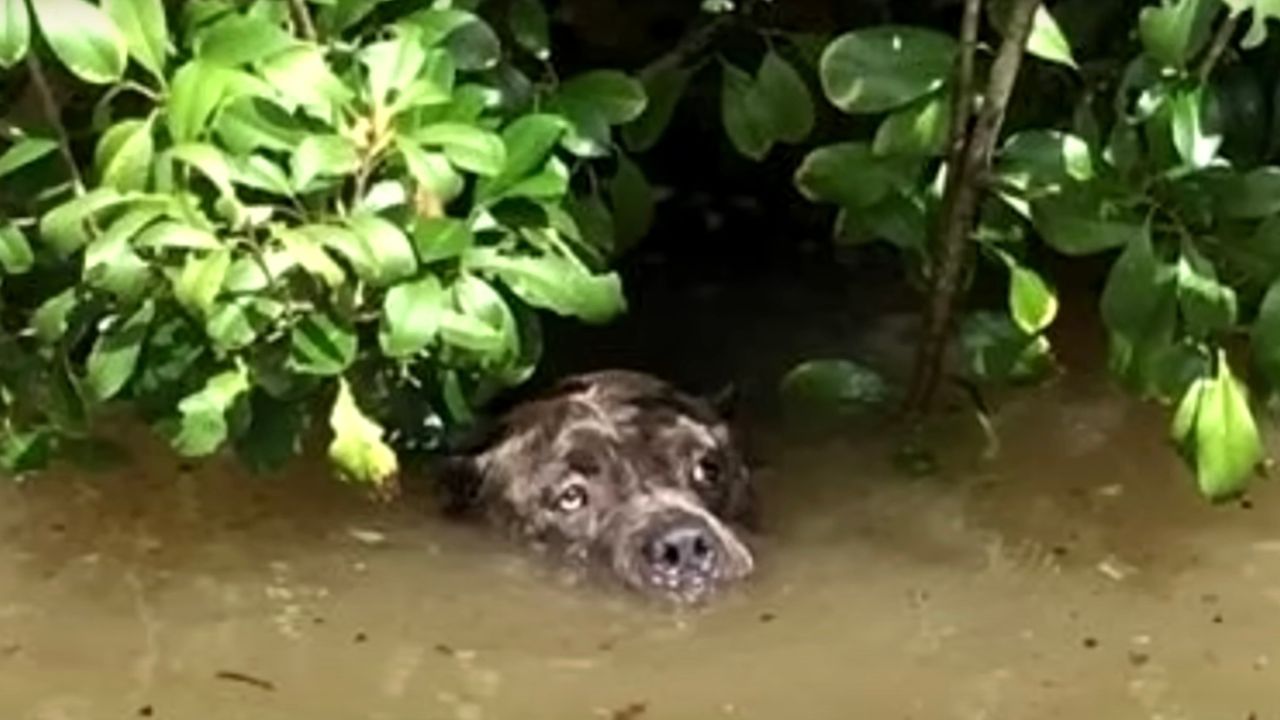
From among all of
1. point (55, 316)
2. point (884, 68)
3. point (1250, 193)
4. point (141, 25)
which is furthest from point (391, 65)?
point (1250, 193)

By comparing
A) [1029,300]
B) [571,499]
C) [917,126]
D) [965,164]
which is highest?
[917,126]

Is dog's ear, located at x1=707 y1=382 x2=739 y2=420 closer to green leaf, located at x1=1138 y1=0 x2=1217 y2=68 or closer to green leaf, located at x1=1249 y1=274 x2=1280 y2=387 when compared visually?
green leaf, located at x1=1249 y1=274 x2=1280 y2=387

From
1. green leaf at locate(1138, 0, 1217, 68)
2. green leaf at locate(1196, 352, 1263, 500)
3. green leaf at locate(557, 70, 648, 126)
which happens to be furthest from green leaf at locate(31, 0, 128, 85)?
green leaf at locate(1196, 352, 1263, 500)

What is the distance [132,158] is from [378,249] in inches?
17.3

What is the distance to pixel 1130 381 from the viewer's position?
5.61 meters

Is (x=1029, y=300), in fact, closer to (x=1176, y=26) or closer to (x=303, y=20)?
(x=1176, y=26)

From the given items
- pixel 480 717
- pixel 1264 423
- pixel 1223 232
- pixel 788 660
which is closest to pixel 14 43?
pixel 480 717

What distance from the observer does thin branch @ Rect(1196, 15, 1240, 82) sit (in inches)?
209

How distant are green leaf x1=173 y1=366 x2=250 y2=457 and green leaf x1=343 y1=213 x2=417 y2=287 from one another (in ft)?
1.26

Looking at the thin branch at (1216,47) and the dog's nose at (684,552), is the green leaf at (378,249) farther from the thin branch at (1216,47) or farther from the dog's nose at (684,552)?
the thin branch at (1216,47)

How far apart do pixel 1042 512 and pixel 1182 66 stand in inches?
47.9

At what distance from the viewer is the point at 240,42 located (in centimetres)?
525

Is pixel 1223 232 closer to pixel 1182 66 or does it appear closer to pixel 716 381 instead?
pixel 1182 66

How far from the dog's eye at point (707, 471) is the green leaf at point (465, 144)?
1.23m
